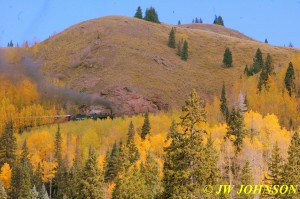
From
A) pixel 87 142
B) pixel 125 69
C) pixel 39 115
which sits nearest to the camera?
pixel 87 142

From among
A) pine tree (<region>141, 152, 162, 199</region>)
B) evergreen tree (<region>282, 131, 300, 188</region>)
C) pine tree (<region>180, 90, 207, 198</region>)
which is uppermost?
pine tree (<region>180, 90, 207, 198</region>)

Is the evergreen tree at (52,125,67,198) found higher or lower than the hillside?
lower

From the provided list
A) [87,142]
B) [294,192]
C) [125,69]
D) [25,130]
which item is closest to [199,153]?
[294,192]

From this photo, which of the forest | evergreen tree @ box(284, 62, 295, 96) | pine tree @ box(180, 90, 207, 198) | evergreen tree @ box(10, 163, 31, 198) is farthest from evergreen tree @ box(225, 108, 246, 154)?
evergreen tree @ box(284, 62, 295, 96)

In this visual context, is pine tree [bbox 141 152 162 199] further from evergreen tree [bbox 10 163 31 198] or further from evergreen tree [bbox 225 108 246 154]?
evergreen tree [bbox 10 163 31 198]

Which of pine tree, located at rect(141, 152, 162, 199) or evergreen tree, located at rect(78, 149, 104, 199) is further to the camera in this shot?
pine tree, located at rect(141, 152, 162, 199)

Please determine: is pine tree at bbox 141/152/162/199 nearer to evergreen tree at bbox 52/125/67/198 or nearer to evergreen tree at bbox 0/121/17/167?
evergreen tree at bbox 52/125/67/198

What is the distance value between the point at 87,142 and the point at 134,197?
6960 centimetres

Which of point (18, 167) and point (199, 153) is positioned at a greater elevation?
point (199, 153)

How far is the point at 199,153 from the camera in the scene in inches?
1103

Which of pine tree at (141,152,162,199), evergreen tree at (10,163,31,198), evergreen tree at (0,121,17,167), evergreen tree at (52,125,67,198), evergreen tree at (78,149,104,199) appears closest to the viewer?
evergreen tree at (78,149,104,199)

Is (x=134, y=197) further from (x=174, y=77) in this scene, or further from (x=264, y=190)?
(x=174, y=77)

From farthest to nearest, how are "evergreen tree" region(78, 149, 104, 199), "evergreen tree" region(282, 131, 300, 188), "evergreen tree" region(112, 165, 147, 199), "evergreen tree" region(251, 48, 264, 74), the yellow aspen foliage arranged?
"evergreen tree" region(251, 48, 264, 74), the yellow aspen foliage, "evergreen tree" region(112, 165, 147, 199), "evergreen tree" region(78, 149, 104, 199), "evergreen tree" region(282, 131, 300, 188)

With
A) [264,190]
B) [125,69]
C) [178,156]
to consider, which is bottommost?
[264,190]
